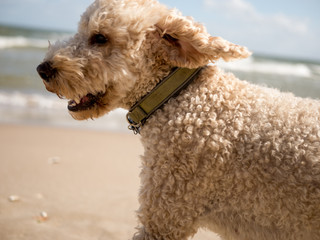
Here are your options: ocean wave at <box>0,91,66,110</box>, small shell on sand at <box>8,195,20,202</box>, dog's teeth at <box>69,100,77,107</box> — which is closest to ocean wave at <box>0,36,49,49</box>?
ocean wave at <box>0,91,66,110</box>

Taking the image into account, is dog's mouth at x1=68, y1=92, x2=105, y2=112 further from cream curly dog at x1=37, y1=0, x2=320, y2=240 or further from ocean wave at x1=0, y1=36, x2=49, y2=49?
ocean wave at x1=0, y1=36, x2=49, y2=49

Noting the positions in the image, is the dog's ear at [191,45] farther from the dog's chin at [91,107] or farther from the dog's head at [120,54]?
the dog's chin at [91,107]

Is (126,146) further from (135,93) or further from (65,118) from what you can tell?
(135,93)

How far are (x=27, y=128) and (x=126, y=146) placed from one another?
6.76ft

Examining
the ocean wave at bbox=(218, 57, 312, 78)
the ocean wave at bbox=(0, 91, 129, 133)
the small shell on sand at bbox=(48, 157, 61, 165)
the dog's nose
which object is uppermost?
the ocean wave at bbox=(218, 57, 312, 78)

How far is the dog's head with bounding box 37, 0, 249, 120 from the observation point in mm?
2229

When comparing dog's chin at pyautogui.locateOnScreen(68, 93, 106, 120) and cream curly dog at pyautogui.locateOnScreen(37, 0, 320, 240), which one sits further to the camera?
dog's chin at pyautogui.locateOnScreen(68, 93, 106, 120)

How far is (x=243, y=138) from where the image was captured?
6.72 ft

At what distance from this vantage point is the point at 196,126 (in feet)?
6.99

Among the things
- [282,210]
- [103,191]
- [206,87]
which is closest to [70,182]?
[103,191]

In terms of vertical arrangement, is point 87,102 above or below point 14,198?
below

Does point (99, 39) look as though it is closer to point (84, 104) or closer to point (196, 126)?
point (84, 104)

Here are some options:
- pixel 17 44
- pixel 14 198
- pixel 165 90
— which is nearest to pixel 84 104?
pixel 165 90

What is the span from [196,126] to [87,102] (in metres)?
0.85
